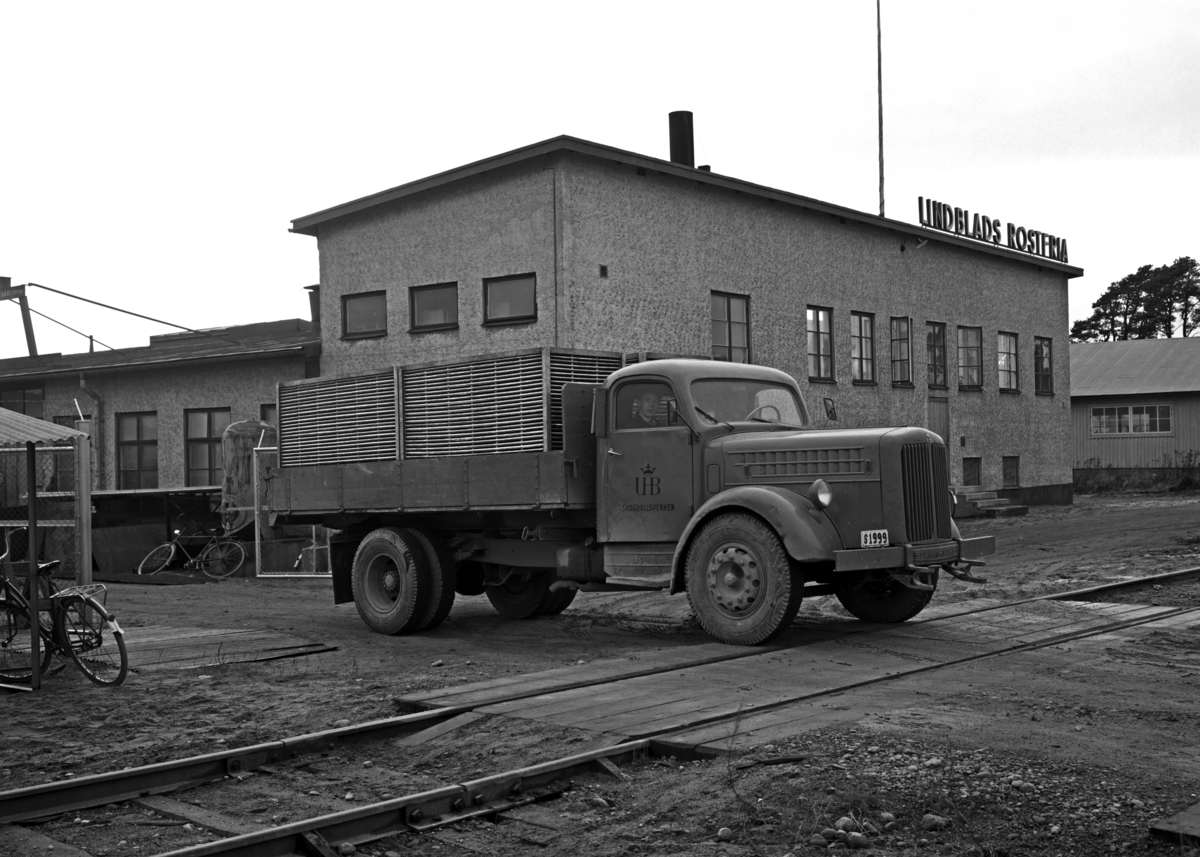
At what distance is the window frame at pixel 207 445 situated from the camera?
2859cm

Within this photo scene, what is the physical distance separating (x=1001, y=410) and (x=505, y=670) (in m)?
26.6

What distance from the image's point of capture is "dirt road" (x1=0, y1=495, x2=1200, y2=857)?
5504 mm

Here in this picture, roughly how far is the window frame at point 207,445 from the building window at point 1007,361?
19457mm

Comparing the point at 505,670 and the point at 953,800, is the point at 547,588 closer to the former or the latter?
the point at 505,670

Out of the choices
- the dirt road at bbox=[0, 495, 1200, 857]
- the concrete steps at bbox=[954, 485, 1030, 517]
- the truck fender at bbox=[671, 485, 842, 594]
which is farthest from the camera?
the concrete steps at bbox=[954, 485, 1030, 517]

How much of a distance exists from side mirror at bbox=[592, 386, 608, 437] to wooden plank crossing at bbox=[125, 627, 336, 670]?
10.1 feet

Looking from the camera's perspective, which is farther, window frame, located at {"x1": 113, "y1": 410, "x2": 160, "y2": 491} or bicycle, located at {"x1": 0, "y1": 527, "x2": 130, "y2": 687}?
window frame, located at {"x1": 113, "y1": 410, "x2": 160, "y2": 491}

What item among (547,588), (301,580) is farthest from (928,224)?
(547,588)

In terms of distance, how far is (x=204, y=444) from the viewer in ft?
94.5

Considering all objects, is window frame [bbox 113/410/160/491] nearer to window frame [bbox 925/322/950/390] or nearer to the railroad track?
window frame [bbox 925/322/950/390]

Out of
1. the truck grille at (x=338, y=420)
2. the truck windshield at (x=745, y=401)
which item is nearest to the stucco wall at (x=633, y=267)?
the truck grille at (x=338, y=420)

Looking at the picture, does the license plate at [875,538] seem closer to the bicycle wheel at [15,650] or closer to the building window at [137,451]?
the bicycle wheel at [15,650]

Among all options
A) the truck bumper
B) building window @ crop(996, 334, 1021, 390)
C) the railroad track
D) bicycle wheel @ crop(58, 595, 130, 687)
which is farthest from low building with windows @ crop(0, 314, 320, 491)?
the railroad track

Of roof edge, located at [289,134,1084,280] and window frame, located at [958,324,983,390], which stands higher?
roof edge, located at [289,134,1084,280]
